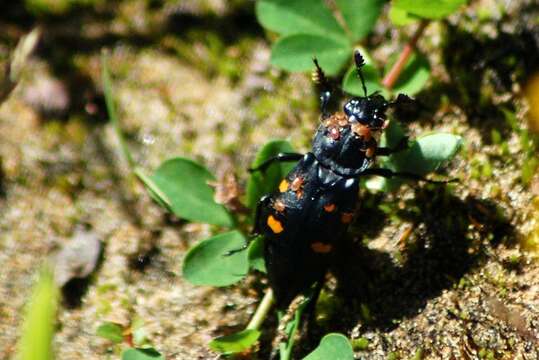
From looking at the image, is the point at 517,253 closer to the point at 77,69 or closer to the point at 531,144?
the point at 531,144

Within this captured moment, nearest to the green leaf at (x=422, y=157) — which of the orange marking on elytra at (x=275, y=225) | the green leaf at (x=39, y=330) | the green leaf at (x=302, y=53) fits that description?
the orange marking on elytra at (x=275, y=225)

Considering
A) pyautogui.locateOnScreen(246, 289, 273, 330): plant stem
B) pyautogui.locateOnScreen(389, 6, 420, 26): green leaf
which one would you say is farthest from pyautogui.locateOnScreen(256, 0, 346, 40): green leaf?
pyautogui.locateOnScreen(246, 289, 273, 330): plant stem

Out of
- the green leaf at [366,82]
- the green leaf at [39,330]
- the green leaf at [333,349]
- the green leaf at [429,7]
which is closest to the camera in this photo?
the green leaf at [39,330]

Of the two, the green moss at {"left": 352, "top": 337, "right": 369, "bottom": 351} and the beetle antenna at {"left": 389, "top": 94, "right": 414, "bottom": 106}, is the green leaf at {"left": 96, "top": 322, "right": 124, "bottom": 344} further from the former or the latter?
the beetle antenna at {"left": 389, "top": 94, "right": 414, "bottom": 106}

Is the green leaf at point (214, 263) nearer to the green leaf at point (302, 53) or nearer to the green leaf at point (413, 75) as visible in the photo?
the green leaf at point (302, 53)

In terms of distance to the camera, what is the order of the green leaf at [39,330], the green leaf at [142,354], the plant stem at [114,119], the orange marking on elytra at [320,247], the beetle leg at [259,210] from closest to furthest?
the green leaf at [39,330] < the orange marking on elytra at [320,247] < the green leaf at [142,354] < the beetle leg at [259,210] < the plant stem at [114,119]

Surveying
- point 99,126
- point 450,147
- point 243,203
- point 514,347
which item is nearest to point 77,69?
point 99,126
